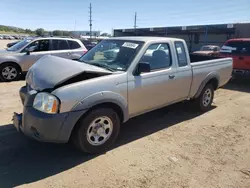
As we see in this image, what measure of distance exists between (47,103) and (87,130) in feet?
2.32

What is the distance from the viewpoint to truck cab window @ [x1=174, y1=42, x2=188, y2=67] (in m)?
→ 5.05

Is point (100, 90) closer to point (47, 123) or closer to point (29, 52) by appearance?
point (47, 123)

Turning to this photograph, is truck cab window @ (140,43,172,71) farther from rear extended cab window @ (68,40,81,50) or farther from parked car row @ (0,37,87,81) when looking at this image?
rear extended cab window @ (68,40,81,50)

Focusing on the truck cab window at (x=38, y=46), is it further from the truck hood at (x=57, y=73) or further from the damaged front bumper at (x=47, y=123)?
the damaged front bumper at (x=47, y=123)

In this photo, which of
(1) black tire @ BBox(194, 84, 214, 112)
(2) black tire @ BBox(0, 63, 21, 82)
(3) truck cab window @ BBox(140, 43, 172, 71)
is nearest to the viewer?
(3) truck cab window @ BBox(140, 43, 172, 71)

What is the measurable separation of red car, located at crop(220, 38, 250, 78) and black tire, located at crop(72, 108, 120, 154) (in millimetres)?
7737

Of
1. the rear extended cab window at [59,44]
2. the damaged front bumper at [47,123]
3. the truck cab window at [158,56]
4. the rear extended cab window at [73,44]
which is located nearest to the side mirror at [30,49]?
the rear extended cab window at [59,44]

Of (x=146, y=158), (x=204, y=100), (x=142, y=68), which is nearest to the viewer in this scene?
(x=146, y=158)

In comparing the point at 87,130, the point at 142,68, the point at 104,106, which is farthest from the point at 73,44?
the point at 87,130

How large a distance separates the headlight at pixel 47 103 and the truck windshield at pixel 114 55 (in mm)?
1230

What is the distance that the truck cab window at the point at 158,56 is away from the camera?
14.5 feet

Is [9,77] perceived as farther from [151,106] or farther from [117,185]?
[117,185]

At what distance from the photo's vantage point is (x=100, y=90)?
3.61 metres

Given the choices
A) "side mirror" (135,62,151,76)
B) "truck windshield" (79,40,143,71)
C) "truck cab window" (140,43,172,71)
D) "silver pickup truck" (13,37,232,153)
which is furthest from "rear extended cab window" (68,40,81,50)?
"side mirror" (135,62,151,76)
